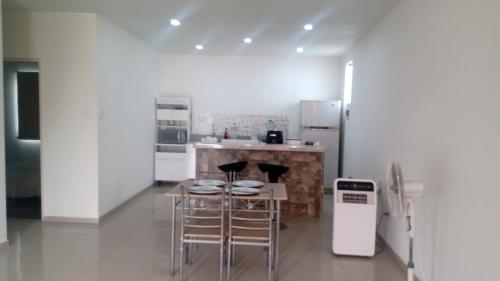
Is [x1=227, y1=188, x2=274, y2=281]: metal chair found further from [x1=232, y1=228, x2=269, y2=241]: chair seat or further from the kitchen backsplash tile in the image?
the kitchen backsplash tile

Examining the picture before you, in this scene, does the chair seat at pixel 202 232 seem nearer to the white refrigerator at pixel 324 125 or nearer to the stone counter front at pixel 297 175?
the stone counter front at pixel 297 175

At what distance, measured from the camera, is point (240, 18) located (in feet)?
16.1

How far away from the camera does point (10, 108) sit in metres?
6.21

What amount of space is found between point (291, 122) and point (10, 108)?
5.17 m

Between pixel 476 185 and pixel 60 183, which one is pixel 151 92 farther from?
pixel 476 185

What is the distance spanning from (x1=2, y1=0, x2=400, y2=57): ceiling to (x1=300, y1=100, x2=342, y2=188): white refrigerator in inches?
44.7

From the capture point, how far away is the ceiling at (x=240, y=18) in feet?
14.2

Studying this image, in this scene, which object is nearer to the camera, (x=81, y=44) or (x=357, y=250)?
(x=357, y=250)

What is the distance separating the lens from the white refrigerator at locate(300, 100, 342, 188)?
23.9 feet

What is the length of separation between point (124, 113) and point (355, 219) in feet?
12.8

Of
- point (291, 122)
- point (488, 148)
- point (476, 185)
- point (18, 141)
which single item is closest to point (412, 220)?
point (476, 185)

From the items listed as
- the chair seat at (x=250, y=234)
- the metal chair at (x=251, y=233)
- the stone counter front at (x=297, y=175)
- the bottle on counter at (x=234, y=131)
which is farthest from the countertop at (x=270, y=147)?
the bottle on counter at (x=234, y=131)

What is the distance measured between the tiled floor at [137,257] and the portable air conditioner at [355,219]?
14cm

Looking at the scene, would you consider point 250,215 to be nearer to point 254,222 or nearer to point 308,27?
point 254,222
